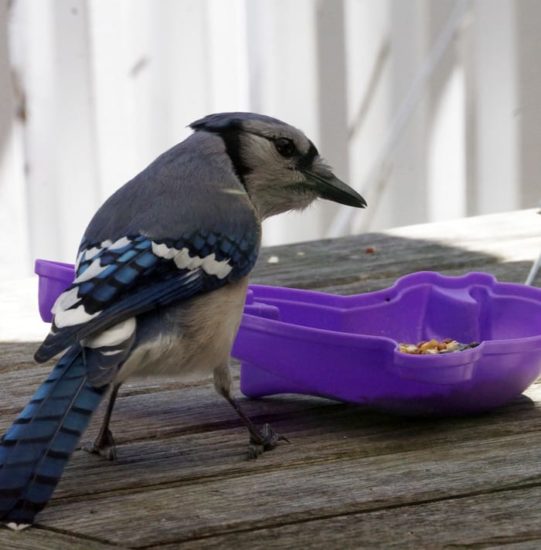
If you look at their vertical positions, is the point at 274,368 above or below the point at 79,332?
below

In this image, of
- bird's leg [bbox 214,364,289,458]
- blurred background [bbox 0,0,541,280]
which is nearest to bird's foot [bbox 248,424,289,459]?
bird's leg [bbox 214,364,289,458]

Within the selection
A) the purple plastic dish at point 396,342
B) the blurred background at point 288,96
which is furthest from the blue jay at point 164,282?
the blurred background at point 288,96

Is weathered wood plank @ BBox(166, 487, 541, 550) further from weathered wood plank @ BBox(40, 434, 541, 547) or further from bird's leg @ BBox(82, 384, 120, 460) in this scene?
bird's leg @ BBox(82, 384, 120, 460)

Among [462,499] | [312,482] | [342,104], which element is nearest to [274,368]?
[312,482]

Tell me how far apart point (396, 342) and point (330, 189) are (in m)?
0.31

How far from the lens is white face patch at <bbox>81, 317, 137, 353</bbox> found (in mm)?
1967

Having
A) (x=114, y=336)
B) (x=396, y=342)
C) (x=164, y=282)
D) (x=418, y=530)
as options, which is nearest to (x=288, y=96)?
(x=396, y=342)

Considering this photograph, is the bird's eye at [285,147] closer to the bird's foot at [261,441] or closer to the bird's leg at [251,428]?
the bird's leg at [251,428]

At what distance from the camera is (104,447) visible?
2092 mm

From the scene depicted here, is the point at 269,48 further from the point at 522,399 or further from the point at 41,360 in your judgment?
the point at 41,360

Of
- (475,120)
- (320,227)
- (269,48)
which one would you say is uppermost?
(269,48)

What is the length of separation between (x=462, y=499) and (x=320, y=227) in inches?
132

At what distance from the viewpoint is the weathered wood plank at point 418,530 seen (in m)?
1.64

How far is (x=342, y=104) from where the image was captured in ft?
16.2
